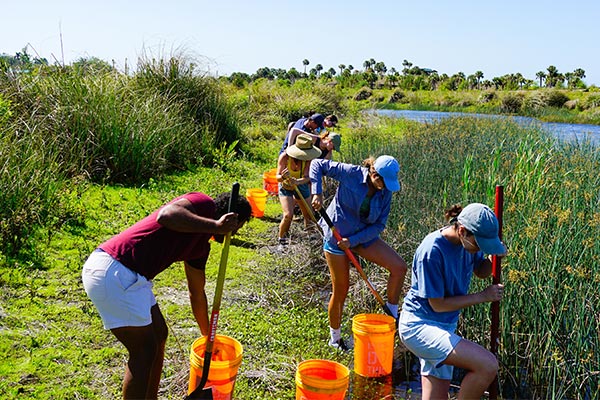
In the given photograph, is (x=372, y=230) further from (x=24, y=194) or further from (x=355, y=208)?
(x=24, y=194)

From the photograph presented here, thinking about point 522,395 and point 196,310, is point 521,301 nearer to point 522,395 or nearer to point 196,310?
point 522,395

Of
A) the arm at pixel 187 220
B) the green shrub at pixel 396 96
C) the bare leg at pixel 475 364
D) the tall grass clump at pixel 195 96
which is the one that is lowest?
the bare leg at pixel 475 364

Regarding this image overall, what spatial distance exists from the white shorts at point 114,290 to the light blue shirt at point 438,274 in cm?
140

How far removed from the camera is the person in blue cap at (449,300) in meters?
2.79

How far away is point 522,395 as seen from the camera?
12.5ft

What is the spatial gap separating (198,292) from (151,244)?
658 millimetres

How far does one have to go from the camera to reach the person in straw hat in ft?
19.8

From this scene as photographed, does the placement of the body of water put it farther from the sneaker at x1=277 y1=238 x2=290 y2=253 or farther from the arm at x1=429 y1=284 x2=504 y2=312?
the arm at x1=429 y1=284 x2=504 y2=312

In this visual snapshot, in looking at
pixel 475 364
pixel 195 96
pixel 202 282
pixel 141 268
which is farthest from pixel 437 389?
pixel 195 96

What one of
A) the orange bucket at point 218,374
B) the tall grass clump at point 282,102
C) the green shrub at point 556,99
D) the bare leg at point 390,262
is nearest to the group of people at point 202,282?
the orange bucket at point 218,374

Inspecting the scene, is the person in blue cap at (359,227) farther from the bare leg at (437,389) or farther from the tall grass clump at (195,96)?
the tall grass clump at (195,96)

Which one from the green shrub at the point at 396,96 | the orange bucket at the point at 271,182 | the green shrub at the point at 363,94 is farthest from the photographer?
the green shrub at the point at 396,96

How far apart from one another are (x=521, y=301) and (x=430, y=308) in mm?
1189

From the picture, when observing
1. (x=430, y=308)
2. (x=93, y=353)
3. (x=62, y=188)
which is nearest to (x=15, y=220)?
(x=62, y=188)
